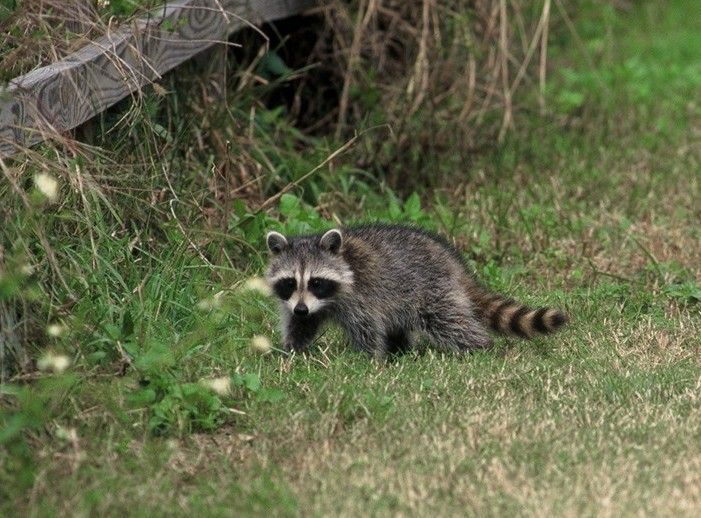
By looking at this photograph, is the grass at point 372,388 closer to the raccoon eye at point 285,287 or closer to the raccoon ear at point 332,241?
the raccoon eye at point 285,287

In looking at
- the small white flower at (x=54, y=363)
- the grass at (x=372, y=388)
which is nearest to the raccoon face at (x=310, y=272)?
the grass at (x=372, y=388)

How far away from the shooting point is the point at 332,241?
20.6ft

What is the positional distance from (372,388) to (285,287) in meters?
0.98

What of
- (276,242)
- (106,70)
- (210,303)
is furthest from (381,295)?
(106,70)

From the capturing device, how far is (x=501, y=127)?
30.7ft

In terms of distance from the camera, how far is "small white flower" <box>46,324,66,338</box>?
489 centimetres

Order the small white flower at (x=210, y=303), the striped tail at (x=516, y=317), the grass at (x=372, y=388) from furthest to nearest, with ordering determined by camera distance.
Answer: the striped tail at (x=516, y=317) → the small white flower at (x=210, y=303) → the grass at (x=372, y=388)

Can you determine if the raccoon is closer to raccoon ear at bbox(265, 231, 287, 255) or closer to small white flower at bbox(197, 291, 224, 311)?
raccoon ear at bbox(265, 231, 287, 255)

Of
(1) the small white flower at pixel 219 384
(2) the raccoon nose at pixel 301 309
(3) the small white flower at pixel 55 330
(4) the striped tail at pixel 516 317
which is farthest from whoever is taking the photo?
(2) the raccoon nose at pixel 301 309

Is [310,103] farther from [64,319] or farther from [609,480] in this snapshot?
[609,480]

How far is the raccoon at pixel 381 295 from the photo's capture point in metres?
6.23

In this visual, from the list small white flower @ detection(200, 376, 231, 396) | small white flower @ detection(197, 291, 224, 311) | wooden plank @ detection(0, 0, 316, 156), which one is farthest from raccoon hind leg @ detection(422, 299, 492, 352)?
wooden plank @ detection(0, 0, 316, 156)

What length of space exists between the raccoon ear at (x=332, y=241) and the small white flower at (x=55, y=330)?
1459mm

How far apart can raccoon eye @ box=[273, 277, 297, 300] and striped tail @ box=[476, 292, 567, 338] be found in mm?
868
